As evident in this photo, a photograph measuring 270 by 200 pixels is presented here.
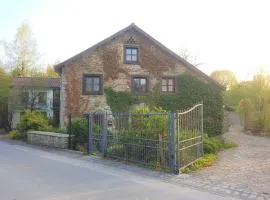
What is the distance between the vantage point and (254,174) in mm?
10906

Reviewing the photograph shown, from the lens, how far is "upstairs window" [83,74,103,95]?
25.9 metres

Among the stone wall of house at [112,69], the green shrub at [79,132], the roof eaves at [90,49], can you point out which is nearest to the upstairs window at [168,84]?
the stone wall of house at [112,69]

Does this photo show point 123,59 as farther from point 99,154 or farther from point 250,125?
point 99,154

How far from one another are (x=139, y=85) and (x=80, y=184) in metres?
17.7

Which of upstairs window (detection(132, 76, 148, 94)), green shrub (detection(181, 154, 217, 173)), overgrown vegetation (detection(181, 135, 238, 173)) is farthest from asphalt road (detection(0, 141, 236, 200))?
upstairs window (detection(132, 76, 148, 94))

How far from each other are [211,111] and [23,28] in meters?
28.7

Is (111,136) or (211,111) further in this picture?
(211,111)

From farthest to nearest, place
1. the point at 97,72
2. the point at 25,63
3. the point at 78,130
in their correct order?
the point at 25,63
the point at 97,72
the point at 78,130

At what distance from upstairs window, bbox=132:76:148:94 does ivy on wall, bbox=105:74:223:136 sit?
1.72 feet

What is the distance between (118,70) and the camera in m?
26.4

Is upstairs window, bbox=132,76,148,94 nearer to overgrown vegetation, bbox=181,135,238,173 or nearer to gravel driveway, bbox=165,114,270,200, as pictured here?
overgrown vegetation, bbox=181,135,238,173

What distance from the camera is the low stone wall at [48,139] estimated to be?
59.5 feet

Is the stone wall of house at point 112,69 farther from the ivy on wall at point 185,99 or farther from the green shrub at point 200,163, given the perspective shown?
the green shrub at point 200,163

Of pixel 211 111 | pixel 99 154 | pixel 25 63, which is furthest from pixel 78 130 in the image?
pixel 25 63
